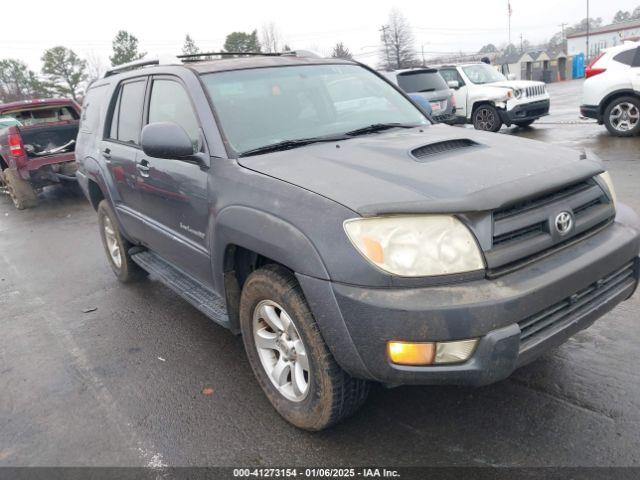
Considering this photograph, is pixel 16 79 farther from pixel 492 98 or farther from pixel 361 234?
pixel 361 234

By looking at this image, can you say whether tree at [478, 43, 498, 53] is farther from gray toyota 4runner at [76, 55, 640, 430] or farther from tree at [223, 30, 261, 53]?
gray toyota 4runner at [76, 55, 640, 430]

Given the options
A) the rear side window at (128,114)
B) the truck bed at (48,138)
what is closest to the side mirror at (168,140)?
the rear side window at (128,114)

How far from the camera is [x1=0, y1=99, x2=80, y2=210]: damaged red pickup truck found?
30.0 feet

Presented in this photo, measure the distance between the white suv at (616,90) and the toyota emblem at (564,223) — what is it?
9080mm

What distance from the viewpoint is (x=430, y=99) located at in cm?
1165

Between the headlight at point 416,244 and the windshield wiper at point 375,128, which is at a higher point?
the windshield wiper at point 375,128

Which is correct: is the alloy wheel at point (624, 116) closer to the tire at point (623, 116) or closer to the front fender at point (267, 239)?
the tire at point (623, 116)

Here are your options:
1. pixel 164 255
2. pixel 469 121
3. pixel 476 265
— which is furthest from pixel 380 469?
pixel 469 121

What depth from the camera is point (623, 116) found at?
10.2 meters

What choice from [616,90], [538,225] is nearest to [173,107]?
[538,225]

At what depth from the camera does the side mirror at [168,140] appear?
9.60ft

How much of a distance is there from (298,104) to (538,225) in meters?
1.74

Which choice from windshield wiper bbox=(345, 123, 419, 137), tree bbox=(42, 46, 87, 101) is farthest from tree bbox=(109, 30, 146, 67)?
windshield wiper bbox=(345, 123, 419, 137)

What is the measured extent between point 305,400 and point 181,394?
39.1 inches
